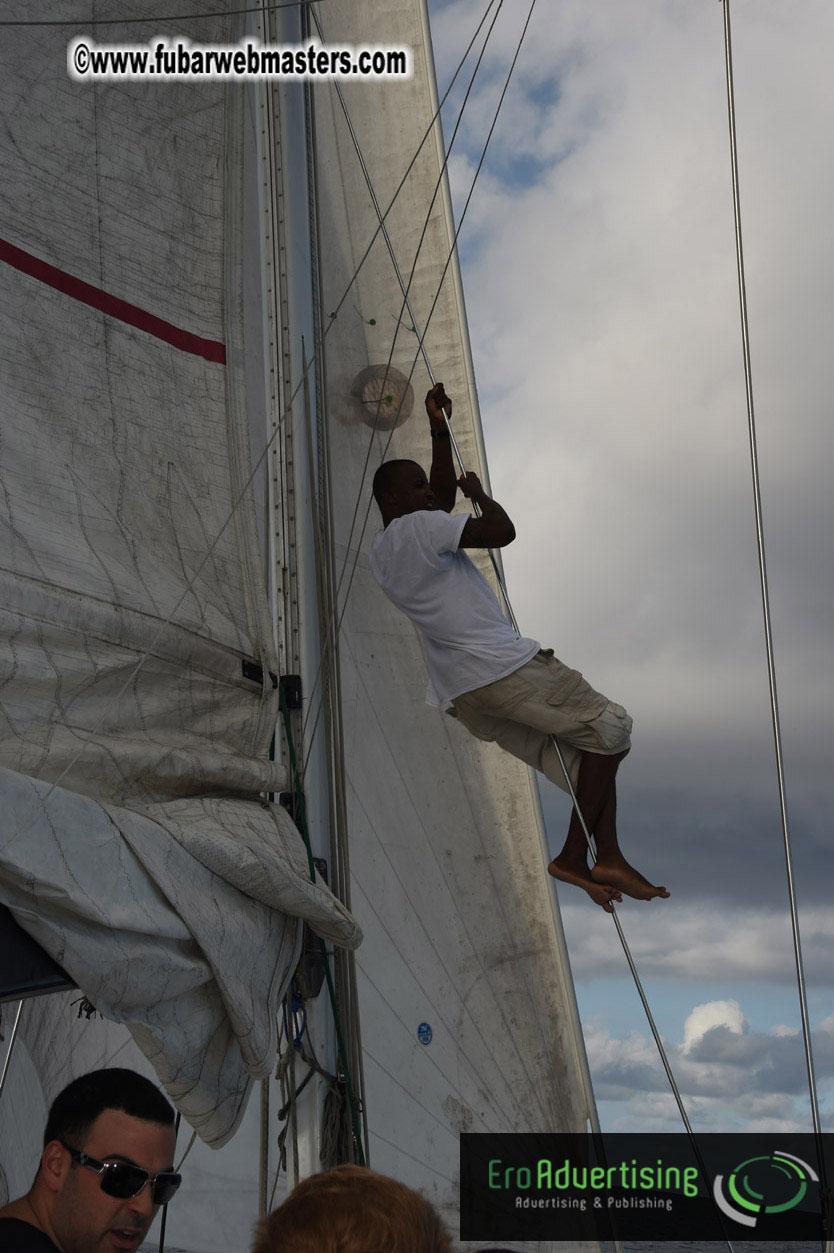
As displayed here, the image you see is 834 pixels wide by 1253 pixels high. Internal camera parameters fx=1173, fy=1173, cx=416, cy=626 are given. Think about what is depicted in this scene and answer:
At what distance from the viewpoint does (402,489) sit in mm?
3064

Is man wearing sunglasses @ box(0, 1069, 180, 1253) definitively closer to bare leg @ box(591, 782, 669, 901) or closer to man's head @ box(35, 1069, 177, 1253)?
man's head @ box(35, 1069, 177, 1253)

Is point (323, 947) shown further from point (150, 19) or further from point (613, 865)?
point (150, 19)

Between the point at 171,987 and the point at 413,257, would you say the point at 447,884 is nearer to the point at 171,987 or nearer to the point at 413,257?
the point at 171,987

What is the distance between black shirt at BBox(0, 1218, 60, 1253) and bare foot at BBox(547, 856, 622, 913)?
1.63m

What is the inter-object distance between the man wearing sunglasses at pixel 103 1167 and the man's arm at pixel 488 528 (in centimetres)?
148

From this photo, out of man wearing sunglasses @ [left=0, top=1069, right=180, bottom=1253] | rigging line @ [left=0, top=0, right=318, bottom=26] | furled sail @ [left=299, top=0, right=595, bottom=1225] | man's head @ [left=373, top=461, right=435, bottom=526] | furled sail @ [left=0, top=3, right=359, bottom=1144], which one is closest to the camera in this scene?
man wearing sunglasses @ [left=0, top=1069, right=180, bottom=1253]

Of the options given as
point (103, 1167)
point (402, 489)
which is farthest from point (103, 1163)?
point (402, 489)

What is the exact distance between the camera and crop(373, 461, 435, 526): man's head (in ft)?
10.1

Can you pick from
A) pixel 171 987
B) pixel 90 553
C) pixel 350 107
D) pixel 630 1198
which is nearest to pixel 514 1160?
pixel 630 1198

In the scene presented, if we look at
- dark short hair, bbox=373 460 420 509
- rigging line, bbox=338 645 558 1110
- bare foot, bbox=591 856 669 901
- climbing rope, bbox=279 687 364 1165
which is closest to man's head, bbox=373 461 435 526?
dark short hair, bbox=373 460 420 509

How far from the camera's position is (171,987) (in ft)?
7.98

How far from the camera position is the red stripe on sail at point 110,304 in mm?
3078

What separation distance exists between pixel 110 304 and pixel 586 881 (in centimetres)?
202

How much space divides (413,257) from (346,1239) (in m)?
4.10
